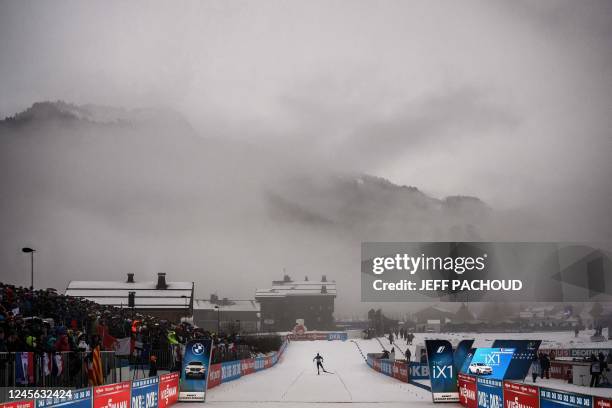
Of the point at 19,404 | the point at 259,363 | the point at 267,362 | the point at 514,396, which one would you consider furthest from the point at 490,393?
the point at 267,362

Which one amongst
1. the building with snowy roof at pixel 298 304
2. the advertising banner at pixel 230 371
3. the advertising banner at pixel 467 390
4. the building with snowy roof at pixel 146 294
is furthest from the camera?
the building with snowy roof at pixel 298 304

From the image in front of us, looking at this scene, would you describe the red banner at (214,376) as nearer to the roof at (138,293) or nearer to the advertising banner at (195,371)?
the advertising banner at (195,371)

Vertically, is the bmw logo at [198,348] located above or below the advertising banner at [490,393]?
above

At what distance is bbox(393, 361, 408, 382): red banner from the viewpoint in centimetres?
3612

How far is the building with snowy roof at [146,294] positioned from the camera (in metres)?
71.9

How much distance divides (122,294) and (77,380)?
5680cm

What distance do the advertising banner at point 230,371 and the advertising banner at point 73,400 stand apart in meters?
19.7

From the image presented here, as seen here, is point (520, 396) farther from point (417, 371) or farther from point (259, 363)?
point (259, 363)

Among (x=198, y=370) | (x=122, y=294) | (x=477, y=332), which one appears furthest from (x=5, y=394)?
(x=122, y=294)

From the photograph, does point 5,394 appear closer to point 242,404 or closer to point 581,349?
point 242,404

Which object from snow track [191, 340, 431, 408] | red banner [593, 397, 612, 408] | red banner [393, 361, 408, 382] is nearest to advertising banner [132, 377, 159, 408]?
snow track [191, 340, 431, 408]

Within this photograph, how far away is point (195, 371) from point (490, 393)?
964 centimetres

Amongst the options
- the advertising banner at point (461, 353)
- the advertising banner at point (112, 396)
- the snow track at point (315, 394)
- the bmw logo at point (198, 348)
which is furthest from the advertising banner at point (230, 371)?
the advertising banner at point (112, 396)

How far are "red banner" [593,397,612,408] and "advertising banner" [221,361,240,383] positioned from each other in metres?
22.8
